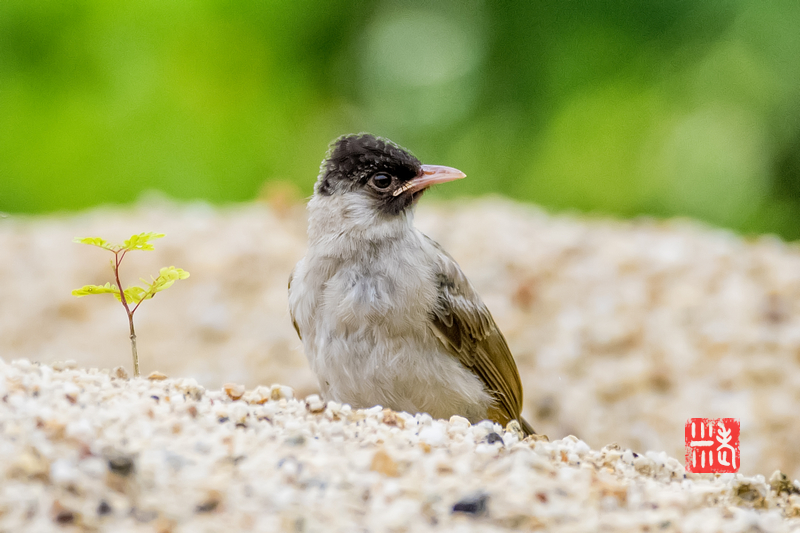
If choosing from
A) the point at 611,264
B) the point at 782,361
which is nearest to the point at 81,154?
the point at 611,264

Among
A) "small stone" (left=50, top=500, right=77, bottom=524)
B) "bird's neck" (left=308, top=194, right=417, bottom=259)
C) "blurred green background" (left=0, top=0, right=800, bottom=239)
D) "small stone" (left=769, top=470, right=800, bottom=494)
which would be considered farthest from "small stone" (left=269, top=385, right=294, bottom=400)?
"blurred green background" (left=0, top=0, right=800, bottom=239)

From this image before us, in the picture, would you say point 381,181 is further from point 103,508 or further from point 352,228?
point 103,508

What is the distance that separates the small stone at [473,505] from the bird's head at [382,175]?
1781 mm

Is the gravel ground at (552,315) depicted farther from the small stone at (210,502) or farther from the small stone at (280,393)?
the small stone at (210,502)

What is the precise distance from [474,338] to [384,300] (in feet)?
1.82

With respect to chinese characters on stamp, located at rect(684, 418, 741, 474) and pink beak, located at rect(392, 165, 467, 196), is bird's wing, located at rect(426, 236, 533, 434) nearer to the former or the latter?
pink beak, located at rect(392, 165, 467, 196)

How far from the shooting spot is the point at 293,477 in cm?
190

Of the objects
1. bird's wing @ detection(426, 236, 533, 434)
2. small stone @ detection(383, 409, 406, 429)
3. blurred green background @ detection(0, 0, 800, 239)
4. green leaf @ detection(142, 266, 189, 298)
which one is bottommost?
small stone @ detection(383, 409, 406, 429)

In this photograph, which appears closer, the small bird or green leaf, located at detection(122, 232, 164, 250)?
green leaf, located at detection(122, 232, 164, 250)

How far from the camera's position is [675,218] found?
26.5 feet

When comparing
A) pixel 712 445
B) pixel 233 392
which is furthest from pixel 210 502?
pixel 712 445

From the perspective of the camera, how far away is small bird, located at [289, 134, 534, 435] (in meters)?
3.28

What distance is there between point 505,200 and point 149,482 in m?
6.63

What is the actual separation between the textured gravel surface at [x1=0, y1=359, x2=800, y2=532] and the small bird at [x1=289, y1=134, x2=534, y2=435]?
71 cm
